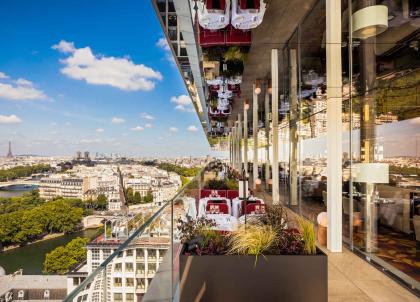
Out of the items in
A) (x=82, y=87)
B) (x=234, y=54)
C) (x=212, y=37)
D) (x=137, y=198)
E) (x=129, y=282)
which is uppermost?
(x=82, y=87)

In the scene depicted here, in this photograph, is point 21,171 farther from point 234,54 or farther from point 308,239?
point 308,239

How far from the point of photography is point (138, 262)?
7.14 ft

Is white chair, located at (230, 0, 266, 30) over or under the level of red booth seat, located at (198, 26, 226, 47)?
under

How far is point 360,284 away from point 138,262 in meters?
2.38

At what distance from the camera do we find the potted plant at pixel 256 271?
2328 mm

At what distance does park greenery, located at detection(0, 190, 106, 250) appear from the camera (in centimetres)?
4522

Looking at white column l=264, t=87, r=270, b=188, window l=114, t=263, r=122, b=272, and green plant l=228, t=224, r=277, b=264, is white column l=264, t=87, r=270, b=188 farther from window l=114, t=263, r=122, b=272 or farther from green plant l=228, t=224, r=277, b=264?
window l=114, t=263, r=122, b=272

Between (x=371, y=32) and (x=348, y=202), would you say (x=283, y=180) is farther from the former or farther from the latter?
(x=371, y=32)

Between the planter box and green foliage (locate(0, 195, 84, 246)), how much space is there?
4675 centimetres

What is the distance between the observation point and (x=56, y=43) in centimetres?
5331

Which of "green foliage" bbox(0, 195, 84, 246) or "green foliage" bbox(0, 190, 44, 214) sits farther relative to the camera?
"green foliage" bbox(0, 190, 44, 214)

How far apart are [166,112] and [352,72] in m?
59.1

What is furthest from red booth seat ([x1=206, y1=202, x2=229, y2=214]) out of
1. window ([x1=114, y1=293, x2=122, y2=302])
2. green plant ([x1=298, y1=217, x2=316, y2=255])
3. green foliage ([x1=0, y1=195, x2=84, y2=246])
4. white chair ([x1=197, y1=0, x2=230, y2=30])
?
green foliage ([x1=0, y1=195, x2=84, y2=246])

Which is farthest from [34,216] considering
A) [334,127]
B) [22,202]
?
[334,127]
